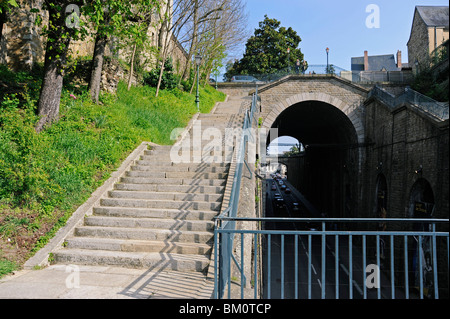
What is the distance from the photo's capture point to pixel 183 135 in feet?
40.0

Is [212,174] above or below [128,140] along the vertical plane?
below

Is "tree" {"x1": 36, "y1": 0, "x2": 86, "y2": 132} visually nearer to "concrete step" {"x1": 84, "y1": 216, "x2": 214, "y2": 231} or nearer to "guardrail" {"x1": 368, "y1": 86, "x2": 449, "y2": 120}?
"concrete step" {"x1": 84, "y1": 216, "x2": 214, "y2": 231}

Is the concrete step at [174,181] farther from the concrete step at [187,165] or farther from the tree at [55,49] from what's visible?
the tree at [55,49]

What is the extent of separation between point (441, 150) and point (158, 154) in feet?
32.1

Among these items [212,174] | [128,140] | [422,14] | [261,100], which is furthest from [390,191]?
[422,14]

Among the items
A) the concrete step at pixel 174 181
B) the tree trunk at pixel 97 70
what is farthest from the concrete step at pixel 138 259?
the tree trunk at pixel 97 70

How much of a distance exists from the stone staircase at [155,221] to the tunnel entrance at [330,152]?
15454 millimetres

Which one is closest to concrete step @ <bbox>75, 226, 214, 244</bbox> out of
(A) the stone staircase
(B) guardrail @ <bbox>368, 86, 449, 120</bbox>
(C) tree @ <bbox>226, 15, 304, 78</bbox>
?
(A) the stone staircase

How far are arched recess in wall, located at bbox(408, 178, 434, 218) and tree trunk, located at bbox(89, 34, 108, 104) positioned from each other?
1334cm

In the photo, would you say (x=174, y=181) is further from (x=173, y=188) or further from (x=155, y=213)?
(x=155, y=213)

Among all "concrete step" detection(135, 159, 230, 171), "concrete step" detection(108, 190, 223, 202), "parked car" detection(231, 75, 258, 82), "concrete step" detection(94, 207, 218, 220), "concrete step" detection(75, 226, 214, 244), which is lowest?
"concrete step" detection(75, 226, 214, 244)

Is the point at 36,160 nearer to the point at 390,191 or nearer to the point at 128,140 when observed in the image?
the point at 128,140

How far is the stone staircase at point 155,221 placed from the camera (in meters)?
5.21

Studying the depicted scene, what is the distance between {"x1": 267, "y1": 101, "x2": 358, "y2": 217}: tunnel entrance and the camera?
21291mm
